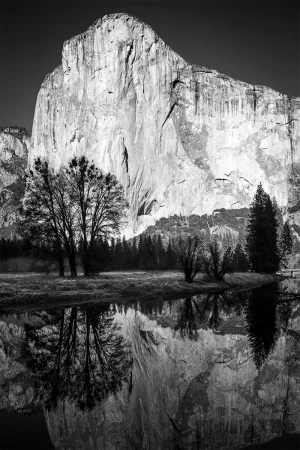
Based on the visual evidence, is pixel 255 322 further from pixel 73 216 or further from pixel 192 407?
pixel 73 216

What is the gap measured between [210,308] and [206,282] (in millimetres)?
13347

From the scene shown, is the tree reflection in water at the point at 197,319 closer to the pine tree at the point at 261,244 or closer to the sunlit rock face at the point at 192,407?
the sunlit rock face at the point at 192,407

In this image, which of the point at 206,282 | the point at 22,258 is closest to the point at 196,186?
the point at 22,258

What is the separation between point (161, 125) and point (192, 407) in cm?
13832

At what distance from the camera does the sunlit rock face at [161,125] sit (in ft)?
441

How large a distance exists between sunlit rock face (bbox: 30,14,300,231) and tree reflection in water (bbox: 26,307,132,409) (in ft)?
400

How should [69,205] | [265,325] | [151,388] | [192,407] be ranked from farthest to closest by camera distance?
[69,205] → [265,325] → [151,388] → [192,407]

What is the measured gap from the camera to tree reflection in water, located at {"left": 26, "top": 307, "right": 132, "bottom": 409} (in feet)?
19.9

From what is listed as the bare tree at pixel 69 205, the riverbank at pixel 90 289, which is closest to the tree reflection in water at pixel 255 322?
the riverbank at pixel 90 289

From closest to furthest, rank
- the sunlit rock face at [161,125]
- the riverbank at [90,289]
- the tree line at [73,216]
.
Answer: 1. the riverbank at [90,289]
2. the tree line at [73,216]
3. the sunlit rock face at [161,125]

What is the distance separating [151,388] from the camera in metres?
6.09

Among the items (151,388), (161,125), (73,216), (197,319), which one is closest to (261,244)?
(73,216)

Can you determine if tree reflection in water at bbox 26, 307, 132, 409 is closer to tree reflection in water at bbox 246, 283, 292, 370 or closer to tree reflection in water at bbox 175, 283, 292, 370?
tree reflection in water at bbox 175, 283, 292, 370

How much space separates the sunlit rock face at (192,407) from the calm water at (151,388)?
0.05 ft
